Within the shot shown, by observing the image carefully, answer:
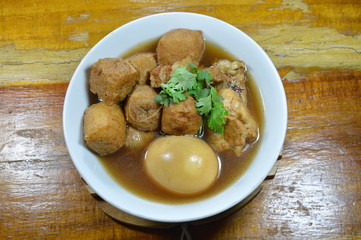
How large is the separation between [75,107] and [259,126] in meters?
1.21

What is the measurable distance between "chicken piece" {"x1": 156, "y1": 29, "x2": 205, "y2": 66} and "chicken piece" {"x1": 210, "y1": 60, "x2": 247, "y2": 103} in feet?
0.57

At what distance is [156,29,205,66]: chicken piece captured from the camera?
219 centimetres

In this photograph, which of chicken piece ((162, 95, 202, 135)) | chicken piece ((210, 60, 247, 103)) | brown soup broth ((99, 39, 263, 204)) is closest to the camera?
chicken piece ((162, 95, 202, 135))

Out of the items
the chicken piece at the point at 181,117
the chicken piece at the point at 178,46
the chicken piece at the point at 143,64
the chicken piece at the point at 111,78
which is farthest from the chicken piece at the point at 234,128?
the chicken piece at the point at 111,78

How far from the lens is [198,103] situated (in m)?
2.05

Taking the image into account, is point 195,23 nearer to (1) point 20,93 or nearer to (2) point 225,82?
(2) point 225,82

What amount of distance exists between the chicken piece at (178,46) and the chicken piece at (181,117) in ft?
1.13

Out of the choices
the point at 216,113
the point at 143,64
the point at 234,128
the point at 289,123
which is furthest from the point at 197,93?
the point at 289,123

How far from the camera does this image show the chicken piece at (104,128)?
1977 mm

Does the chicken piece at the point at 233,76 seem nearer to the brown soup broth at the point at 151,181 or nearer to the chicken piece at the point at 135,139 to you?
the brown soup broth at the point at 151,181

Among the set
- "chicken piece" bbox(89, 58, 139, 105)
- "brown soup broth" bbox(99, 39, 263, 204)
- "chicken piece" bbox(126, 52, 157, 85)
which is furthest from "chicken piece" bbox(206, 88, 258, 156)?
"chicken piece" bbox(89, 58, 139, 105)

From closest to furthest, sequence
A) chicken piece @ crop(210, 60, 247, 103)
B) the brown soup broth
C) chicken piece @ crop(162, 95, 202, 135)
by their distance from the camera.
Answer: chicken piece @ crop(162, 95, 202, 135), the brown soup broth, chicken piece @ crop(210, 60, 247, 103)

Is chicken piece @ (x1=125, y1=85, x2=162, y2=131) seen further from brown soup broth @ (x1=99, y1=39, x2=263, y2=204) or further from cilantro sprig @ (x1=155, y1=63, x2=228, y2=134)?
brown soup broth @ (x1=99, y1=39, x2=263, y2=204)

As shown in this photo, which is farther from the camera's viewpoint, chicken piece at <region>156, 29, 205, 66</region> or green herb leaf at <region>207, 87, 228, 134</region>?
chicken piece at <region>156, 29, 205, 66</region>
